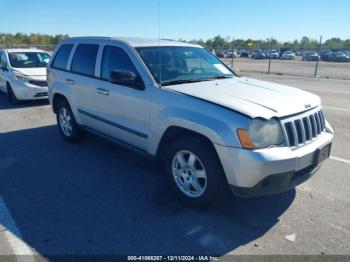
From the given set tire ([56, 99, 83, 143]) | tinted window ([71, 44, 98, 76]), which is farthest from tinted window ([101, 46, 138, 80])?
tire ([56, 99, 83, 143])

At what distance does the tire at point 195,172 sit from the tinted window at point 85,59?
222 centimetres

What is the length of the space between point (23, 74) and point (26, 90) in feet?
1.68

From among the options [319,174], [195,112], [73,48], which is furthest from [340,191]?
[73,48]

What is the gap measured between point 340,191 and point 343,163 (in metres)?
1.12

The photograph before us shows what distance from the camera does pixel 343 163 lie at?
5195 mm

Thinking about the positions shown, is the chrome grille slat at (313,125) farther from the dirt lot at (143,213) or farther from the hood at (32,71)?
the hood at (32,71)

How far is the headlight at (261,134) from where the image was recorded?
3.19 m

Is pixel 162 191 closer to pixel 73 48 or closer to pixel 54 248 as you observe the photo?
pixel 54 248

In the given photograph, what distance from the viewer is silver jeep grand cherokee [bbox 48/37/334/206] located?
3.25 metres

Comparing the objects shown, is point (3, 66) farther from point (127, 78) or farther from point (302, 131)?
point (302, 131)

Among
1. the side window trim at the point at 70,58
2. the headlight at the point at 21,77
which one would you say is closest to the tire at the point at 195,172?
the side window trim at the point at 70,58

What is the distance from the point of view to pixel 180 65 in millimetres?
4617

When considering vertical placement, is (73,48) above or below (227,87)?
above

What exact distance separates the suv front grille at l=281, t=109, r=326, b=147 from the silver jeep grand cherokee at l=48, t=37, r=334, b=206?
0.4 inches
